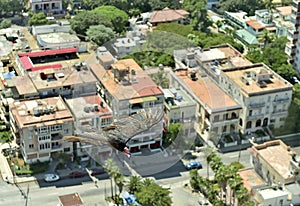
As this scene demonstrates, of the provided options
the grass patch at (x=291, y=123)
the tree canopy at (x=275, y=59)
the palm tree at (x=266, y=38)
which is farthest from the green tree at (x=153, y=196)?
the palm tree at (x=266, y=38)

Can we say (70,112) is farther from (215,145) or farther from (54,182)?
(215,145)

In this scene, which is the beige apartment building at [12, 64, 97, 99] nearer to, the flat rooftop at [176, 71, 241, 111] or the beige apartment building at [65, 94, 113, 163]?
the beige apartment building at [65, 94, 113, 163]

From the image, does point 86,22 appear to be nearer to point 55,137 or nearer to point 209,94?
point 209,94

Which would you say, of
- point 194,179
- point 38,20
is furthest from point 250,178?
point 38,20

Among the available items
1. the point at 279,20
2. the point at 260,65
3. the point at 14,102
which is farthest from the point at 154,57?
the point at 279,20

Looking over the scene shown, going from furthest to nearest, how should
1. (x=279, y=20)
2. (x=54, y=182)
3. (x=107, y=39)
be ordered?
(x=279, y=20) < (x=107, y=39) < (x=54, y=182)

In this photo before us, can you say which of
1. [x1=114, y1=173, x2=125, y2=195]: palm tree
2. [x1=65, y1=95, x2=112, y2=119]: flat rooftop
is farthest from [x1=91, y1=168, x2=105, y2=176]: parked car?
[x1=65, y1=95, x2=112, y2=119]: flat rooftop

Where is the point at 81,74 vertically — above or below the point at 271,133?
above

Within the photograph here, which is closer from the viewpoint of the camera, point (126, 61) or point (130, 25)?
point (126, 61)
